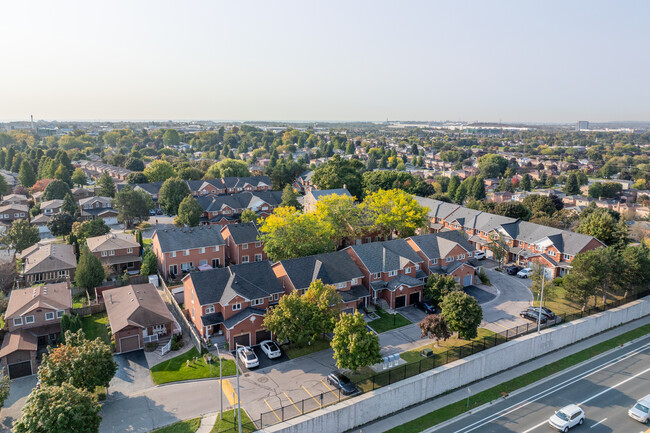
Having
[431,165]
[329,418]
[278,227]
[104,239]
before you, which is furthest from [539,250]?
[431,165]

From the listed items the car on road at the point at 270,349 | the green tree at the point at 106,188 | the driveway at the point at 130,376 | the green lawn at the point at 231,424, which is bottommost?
the driveway at the point at 130,376

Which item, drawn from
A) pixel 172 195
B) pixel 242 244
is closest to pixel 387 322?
A: pixel 242 244

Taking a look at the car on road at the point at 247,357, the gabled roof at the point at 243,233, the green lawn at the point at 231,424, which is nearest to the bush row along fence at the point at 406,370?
the green lawn at the point at 231,424

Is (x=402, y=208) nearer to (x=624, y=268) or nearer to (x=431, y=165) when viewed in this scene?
(x=624, y=268)

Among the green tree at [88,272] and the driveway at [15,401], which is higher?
the green tree at [88,272]

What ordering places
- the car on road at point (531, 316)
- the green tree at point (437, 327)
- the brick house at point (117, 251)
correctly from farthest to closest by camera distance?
the brick house at point (117, 251) → the car on road at point (531, 316) → the green tree at point (437, 327)

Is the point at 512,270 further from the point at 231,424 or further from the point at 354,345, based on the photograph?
the point at 231,424

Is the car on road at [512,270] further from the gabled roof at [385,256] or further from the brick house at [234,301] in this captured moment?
the brick house at [234,301]

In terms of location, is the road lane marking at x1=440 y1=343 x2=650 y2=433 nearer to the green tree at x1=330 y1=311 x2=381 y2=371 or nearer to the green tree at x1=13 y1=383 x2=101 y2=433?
the green tree at x1=330 y1=311 x2=381 y2=371

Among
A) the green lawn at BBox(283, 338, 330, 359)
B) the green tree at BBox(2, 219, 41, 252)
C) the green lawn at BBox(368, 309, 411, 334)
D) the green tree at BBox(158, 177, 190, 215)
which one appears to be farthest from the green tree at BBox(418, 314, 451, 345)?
the green tree at BBox(158, 177, 190, 215)
